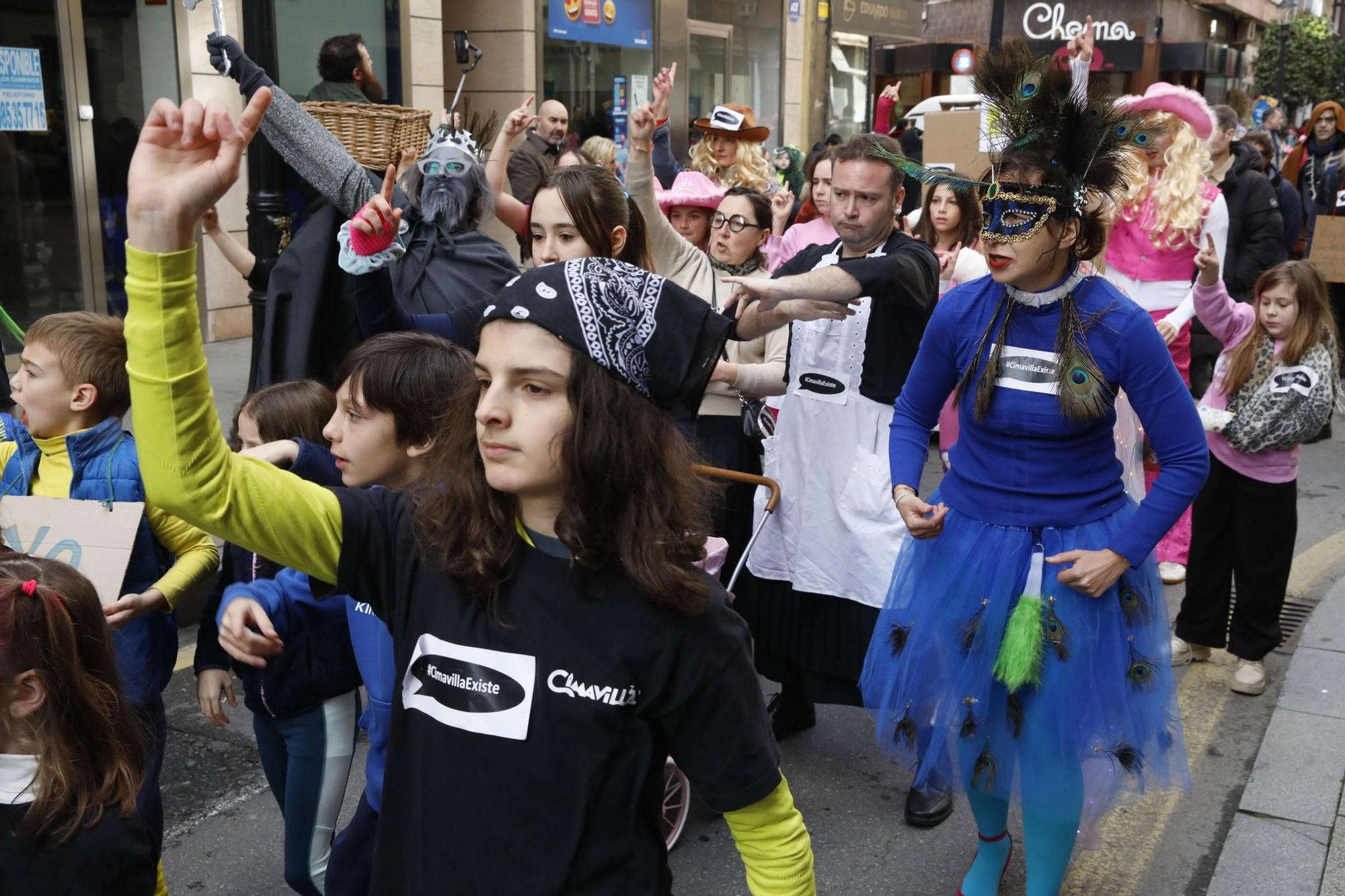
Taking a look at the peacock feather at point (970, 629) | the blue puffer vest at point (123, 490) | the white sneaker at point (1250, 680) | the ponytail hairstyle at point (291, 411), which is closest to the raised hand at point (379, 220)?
the ponytail hairstyle at point (291, 411)

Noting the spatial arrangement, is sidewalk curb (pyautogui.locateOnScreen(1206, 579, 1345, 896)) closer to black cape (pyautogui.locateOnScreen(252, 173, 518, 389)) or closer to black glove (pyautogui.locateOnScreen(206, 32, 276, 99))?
black cape (pyautogui.locateOnScreen(252, 173, 518, 389))

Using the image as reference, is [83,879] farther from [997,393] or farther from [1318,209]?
[1318,209]

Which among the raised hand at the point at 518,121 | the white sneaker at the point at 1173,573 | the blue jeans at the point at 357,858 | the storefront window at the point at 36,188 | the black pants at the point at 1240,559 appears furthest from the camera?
the storefront window at the point at 36,188

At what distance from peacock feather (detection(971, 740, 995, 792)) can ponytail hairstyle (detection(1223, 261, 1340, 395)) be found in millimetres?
2532

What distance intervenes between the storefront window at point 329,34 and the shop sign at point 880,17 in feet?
38.1

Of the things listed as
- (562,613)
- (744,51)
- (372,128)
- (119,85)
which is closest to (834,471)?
(372,128)

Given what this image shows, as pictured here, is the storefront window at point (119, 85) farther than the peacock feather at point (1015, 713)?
Yes

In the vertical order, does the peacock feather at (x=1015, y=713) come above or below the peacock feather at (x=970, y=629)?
below

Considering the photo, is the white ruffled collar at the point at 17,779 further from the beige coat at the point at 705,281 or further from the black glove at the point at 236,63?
the beige coat at the point at 705,281

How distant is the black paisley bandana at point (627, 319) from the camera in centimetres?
188

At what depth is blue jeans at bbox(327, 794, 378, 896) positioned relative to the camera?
9.09ft

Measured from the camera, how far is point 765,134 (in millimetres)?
8930

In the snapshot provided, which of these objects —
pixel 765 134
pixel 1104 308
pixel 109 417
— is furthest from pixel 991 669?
pixel 765 134

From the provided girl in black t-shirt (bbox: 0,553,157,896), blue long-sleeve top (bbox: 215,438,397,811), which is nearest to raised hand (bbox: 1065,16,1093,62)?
blue long-sleeve top (bbox: 215,438,397,811)
